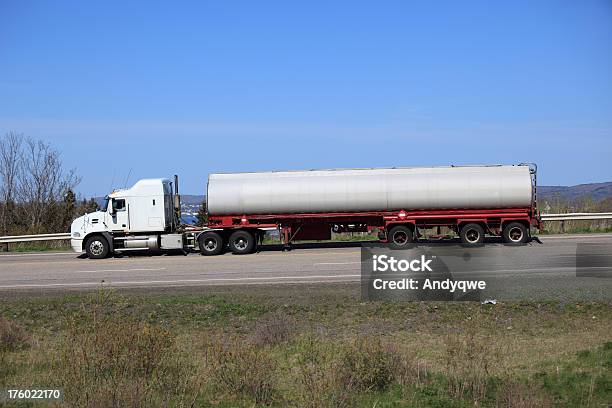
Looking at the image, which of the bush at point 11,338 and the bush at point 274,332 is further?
the bush at point 274,332

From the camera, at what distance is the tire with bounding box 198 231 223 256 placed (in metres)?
27.1

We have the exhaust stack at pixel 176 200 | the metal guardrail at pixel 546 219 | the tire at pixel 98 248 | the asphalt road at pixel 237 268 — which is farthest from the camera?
the metal guardrail at pixel 546 219

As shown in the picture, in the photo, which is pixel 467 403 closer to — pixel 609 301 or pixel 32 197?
pixel 609 301

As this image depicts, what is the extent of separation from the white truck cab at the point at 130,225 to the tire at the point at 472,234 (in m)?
10.9

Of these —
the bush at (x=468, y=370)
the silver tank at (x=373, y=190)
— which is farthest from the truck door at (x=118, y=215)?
the bush at (x=468, y=370)

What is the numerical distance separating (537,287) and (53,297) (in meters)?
11.2

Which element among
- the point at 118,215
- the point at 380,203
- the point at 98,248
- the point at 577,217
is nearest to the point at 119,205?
the point at 118,215

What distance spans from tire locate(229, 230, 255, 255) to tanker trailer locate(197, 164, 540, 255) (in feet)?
0.13

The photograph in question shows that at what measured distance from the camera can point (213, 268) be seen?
22.1 meters

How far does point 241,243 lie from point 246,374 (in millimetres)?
19688

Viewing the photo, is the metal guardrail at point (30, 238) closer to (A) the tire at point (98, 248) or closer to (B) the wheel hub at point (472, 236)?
(A) the tire at point (98, 248)

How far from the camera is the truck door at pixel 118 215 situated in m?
27.4

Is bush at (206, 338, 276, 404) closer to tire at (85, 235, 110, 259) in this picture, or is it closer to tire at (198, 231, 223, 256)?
tire at (198, 231, 223, 256)

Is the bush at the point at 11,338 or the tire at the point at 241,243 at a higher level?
the tire at the point at 241,243
